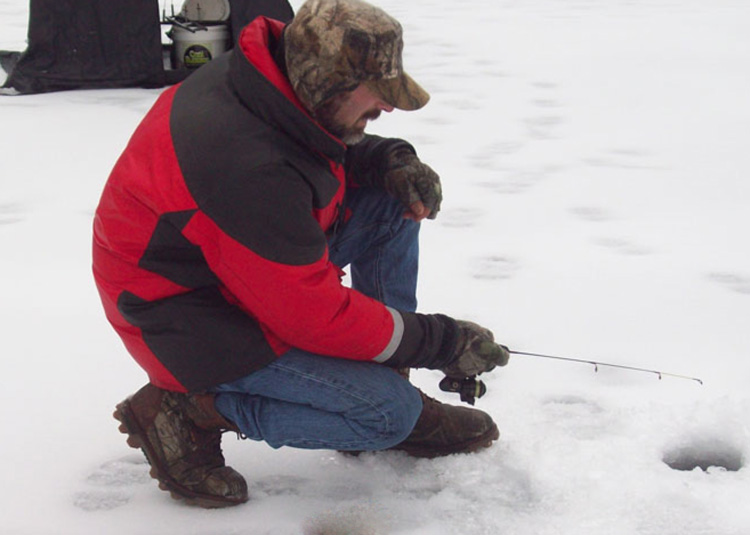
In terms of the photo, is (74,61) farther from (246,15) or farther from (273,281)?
(273,281)

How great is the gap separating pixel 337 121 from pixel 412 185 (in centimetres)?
35

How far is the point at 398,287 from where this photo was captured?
6.63 ft

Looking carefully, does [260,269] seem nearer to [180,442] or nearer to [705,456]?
[180,442]

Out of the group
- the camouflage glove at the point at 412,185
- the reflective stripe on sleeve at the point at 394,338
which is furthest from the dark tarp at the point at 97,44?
the reflective stripe on sleeve at the point at 394,338

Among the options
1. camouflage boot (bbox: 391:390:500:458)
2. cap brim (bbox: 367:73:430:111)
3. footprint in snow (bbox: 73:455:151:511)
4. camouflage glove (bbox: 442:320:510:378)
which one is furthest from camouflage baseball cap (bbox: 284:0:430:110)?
footprint in snow (bbox: 73:455:151:511)

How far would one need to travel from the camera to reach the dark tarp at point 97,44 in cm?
465

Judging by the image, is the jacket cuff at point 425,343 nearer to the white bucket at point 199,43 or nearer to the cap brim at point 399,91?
the cap brim at point 399,91

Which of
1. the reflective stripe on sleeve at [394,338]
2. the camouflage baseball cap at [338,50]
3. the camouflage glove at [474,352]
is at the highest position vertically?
the camouflage baseball cap at [338,50]

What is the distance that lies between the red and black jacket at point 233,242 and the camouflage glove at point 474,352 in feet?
0.11

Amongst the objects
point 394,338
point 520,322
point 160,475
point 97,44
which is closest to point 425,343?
point 394,338

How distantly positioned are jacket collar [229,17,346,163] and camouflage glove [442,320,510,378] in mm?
428

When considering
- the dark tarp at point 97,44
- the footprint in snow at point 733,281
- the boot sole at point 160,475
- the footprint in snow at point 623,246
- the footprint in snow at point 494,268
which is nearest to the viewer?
the boot sole at point 160,475

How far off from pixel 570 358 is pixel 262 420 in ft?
2.92

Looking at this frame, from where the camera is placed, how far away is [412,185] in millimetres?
1911
